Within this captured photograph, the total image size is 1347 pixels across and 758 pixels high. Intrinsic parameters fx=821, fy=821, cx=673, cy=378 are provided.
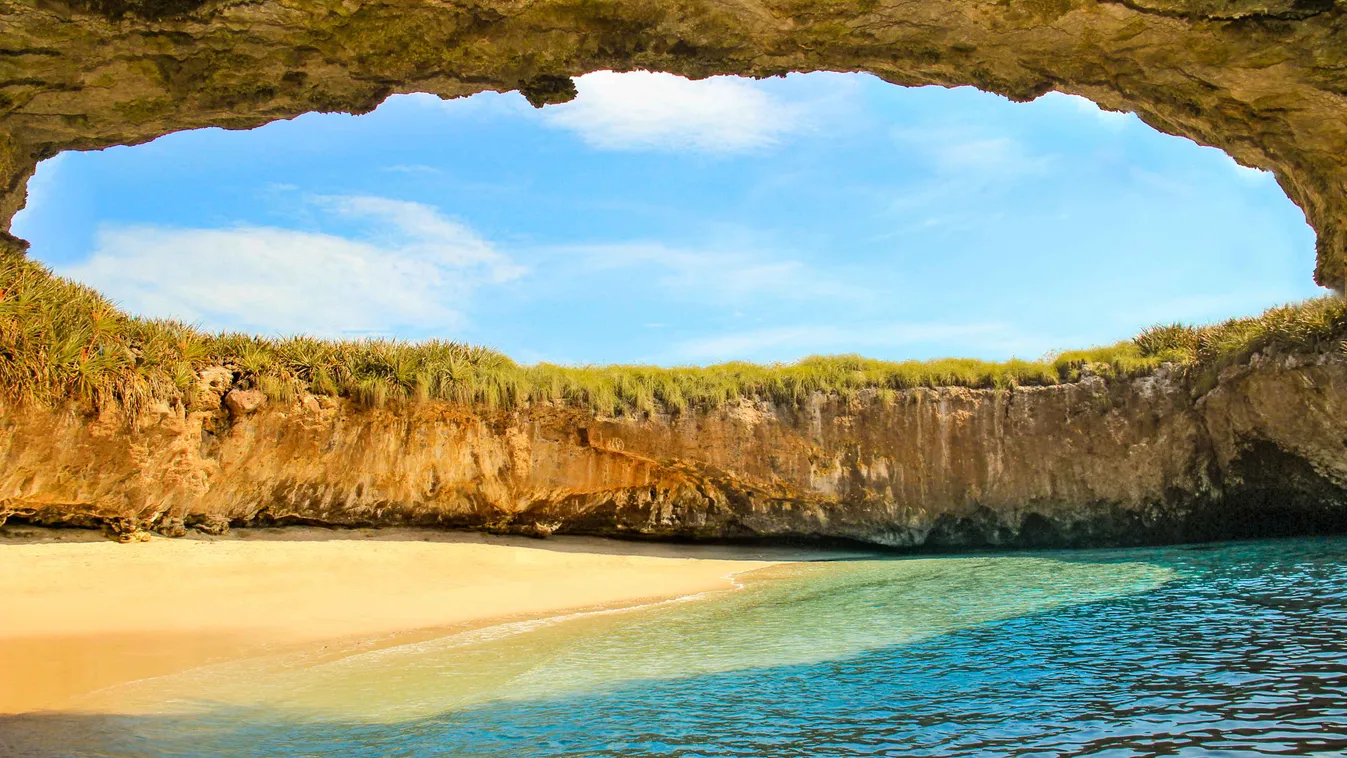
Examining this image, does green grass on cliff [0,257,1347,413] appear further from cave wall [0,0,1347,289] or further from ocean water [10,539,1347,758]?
ocean water [10,539,1347,758]

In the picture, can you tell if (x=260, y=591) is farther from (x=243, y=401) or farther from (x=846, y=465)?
(x=846, y=465)

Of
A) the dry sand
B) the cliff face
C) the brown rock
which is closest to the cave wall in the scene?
the brown rock

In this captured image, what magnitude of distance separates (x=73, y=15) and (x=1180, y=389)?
48.9 ft

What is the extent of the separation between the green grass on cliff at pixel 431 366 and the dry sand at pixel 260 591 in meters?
1.86

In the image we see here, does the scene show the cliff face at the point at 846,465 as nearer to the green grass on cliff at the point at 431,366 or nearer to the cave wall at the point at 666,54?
the green grass on cliff at the point at 431,366

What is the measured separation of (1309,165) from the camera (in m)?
6.98

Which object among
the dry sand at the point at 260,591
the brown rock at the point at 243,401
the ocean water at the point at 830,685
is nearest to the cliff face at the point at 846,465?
the brown rock at the point at 243,401

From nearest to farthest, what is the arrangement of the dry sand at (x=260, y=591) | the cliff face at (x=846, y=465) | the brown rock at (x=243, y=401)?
the dry sand at (x=260, y=591), the brown rock at (x=243, y=401), the cliff face at (x=846, y=465)

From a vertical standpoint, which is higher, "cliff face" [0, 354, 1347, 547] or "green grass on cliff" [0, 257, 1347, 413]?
"green grass on cliff" [0, 257, 1347, 413]

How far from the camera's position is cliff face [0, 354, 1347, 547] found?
11.2m

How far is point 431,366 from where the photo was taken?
39.5 ft

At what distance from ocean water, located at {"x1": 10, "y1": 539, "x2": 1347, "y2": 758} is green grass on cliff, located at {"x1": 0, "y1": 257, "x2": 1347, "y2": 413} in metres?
4.34

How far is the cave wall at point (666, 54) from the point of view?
5445 millimetres

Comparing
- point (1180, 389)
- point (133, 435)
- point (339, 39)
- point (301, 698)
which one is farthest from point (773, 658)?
point (1180, 389)
